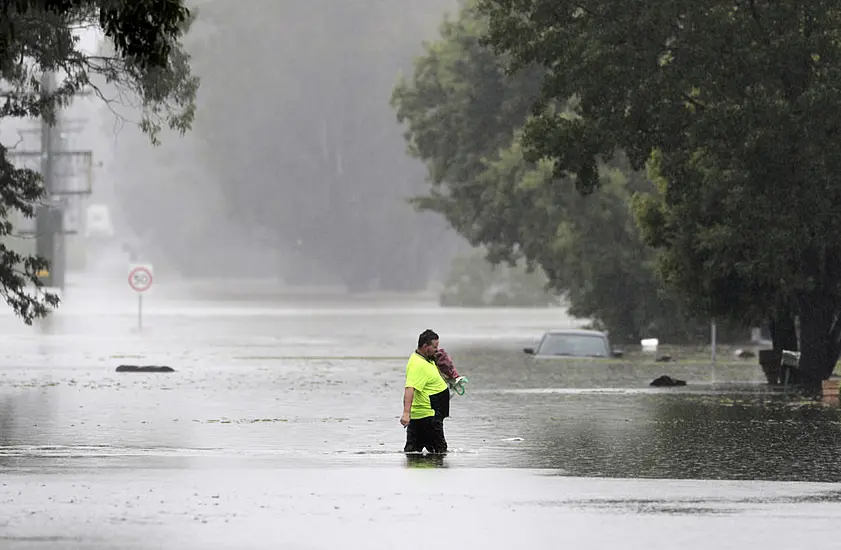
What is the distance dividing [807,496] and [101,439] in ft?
31.2

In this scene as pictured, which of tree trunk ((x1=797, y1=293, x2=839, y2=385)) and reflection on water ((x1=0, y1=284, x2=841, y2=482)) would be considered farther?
tree trunk ((x1=797, y1=293, x2=839, y2=385))

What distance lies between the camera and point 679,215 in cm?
3697

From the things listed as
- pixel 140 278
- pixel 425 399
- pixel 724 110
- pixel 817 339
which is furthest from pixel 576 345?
pixel 140 278

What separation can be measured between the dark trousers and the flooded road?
19 cm

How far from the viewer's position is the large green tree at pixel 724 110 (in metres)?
33.2

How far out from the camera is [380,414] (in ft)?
94.0

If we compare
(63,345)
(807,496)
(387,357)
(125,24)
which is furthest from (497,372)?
(125,24)

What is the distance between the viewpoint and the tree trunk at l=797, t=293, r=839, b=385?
36094 millimetres

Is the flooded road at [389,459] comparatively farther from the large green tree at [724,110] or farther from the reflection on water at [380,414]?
the large green tree at [724,110]

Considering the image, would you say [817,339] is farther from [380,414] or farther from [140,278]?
[140,278]

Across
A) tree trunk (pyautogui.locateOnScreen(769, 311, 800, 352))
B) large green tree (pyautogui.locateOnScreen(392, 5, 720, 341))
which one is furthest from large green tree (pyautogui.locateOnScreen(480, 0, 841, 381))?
large green tree (pyautogui.locateOnScreen(392, 5, 720, 341))

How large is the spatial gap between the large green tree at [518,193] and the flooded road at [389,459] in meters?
12.0

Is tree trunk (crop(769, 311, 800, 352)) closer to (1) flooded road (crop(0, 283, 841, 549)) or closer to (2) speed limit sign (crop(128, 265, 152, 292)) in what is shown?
(1) flooded road (crop(0, 283, 841, 549))

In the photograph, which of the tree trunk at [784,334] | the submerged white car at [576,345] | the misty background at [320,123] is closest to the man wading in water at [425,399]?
the tree trunk at [784,334]
